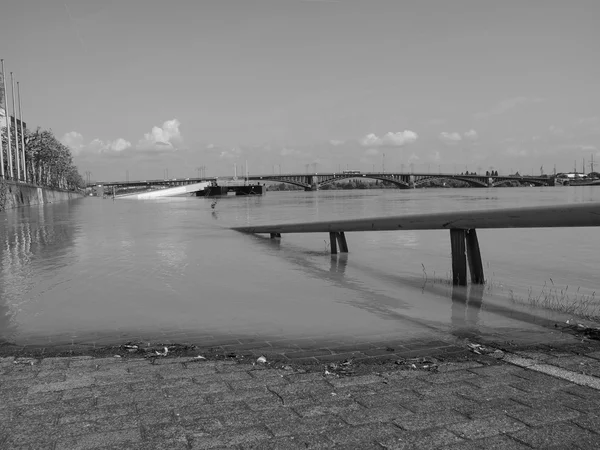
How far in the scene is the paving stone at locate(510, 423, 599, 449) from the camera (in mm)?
2898

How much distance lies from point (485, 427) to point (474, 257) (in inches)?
239

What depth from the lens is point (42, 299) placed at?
8219 mm

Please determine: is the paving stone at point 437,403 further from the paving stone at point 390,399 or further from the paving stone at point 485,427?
the paving stone at point 485,427

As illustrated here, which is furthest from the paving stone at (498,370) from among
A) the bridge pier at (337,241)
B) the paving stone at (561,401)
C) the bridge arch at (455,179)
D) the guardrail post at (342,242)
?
the bridge arch at (455,179)

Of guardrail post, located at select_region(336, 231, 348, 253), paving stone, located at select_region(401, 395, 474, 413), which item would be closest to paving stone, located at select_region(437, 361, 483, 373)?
paving stone, located at select_region(401, 395, 474, 413)

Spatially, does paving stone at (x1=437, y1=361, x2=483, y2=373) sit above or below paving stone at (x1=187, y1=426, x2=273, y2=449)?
below

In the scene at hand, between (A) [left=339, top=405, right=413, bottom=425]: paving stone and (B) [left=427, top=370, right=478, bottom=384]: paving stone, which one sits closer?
(A) [left=339, top=405, right=413, bottom=425]: paving stone

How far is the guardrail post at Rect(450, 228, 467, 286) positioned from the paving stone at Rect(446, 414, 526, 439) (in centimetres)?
566

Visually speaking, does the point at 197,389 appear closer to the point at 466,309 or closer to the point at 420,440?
the point at 420,440

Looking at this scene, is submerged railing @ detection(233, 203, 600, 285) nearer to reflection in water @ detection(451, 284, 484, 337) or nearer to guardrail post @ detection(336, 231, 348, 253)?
reflection in water @ detection(451, 284, 484, 337)

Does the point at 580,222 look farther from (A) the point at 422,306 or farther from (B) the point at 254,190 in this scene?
(B) the point at 254,190

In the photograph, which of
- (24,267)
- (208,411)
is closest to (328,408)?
(208,411)

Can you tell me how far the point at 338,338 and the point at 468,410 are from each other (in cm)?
240

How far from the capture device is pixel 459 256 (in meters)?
8.73
